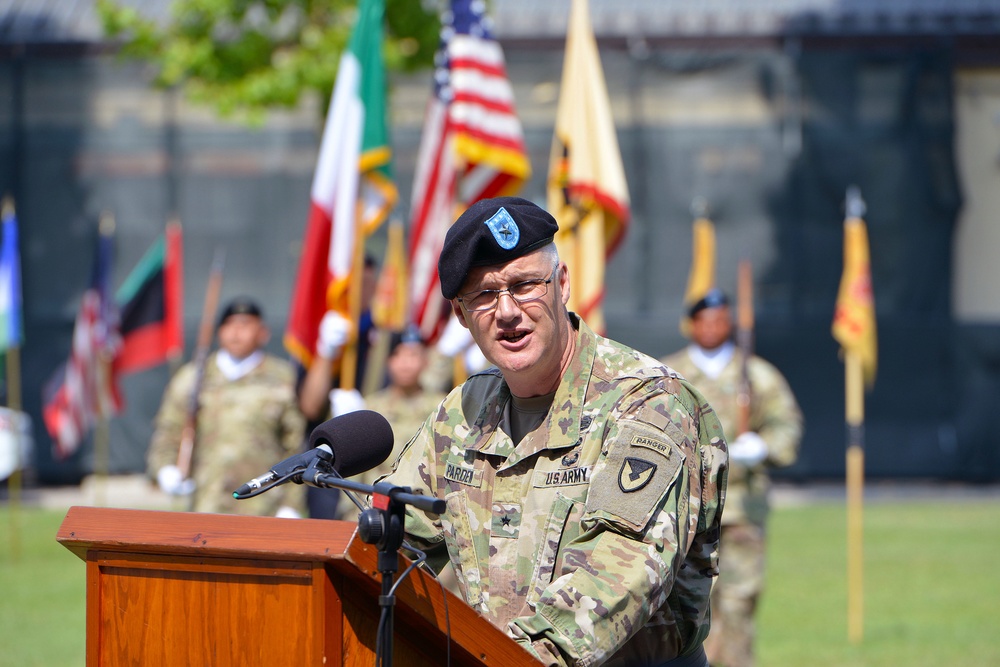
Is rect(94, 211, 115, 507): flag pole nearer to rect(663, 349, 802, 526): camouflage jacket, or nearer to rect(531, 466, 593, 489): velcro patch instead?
rect(663, 349, 802, 526): camouflage jacket

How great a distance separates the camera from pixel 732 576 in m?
7.74

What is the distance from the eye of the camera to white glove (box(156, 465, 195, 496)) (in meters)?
→ 7.91

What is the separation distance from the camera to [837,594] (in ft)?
35.0

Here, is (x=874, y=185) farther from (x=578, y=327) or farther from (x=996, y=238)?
(x=578, y=327)

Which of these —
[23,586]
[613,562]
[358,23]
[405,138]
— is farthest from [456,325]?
[405,138]

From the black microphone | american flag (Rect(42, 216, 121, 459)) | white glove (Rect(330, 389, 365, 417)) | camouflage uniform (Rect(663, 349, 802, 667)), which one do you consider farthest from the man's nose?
american flag (Rect(42, 216, 121, 459))

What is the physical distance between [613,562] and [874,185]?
17.0 metres


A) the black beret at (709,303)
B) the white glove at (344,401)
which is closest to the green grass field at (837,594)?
the black beret at (709,303)

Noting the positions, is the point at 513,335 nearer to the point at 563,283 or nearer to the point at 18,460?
the point at 563,283

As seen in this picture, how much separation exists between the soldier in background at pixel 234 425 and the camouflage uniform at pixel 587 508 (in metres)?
4.59

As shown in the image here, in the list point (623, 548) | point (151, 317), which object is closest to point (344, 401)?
point (151, 317)

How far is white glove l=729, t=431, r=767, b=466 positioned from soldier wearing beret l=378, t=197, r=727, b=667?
16.1ft

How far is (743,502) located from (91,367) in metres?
6.63

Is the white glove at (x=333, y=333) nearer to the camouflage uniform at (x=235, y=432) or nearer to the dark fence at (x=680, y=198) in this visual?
the camouflage uniform at (x=235, y=432)
